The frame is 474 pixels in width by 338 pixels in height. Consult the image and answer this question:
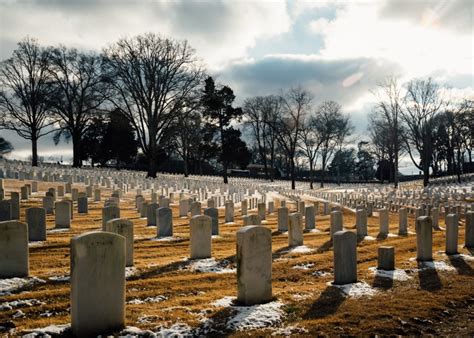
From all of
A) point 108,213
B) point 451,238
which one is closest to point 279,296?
point 451,238

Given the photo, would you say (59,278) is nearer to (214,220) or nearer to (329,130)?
(214,220)

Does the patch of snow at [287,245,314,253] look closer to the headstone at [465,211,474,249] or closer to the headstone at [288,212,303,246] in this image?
the headstone at [288,212,303,246]

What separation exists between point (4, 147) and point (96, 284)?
7912 cm

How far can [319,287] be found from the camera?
8266mm

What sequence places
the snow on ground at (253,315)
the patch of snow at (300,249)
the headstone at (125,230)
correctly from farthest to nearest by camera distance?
the patch of snow at (300,249) → the headstone at (125,230) → the snow on ground at (253,315)

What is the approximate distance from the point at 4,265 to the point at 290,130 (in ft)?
171

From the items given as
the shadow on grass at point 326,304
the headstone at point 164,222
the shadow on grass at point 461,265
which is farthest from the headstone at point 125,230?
the shadow on grass at point 461,265

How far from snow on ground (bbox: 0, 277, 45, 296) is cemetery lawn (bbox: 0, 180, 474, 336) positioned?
0.08 meters

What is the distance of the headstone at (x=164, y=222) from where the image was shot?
43.4ft

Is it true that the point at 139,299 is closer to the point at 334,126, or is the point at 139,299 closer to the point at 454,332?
the point at 454,332

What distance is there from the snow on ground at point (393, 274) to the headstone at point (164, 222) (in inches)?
241

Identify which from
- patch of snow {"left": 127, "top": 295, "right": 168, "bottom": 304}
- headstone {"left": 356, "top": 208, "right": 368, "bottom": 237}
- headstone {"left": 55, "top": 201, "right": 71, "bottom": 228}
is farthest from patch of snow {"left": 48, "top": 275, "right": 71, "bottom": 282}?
headstone {"left": 356, "top": 208, "right": 368, "bottom": 237}

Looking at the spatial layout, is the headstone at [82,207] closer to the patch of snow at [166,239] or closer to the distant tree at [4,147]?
the patch of snow at [166,239]

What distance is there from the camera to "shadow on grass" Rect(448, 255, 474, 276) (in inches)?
384
